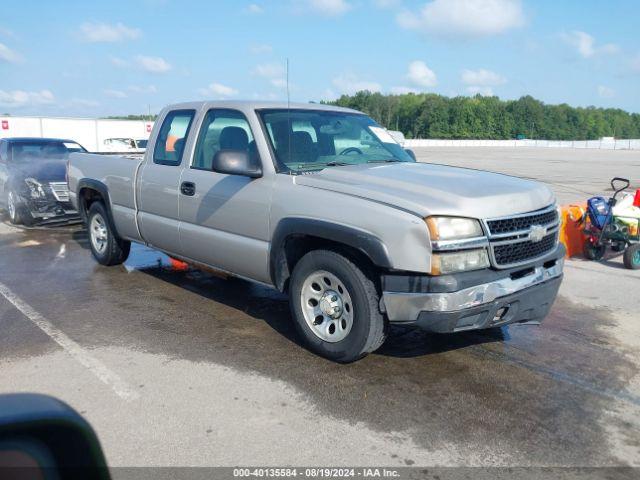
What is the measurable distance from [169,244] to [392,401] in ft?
9.89

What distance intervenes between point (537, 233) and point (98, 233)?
548cm

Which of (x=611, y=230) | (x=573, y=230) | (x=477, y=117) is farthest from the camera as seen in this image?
(x=477, y=117)

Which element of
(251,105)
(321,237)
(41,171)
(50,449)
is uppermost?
(251,105)

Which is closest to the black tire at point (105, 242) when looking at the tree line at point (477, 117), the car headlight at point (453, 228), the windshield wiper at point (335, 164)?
the windshield wiper at point (335, 164)

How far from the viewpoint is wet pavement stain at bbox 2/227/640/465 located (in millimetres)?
3430

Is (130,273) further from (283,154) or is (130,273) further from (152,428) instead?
(152,428)

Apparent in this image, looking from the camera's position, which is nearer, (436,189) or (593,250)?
(436,189)

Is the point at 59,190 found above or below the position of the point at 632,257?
above

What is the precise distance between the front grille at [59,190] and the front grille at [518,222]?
8.55 meters

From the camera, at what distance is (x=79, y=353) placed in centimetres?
450

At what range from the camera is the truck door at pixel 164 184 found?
5637 millimetres

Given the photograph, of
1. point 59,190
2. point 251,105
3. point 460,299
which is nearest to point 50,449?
point 460,299

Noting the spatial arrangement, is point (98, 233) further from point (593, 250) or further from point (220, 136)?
point (593, 250)

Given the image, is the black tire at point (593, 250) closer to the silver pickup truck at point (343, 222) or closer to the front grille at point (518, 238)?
the silver pickup truck at point (343, 222)
